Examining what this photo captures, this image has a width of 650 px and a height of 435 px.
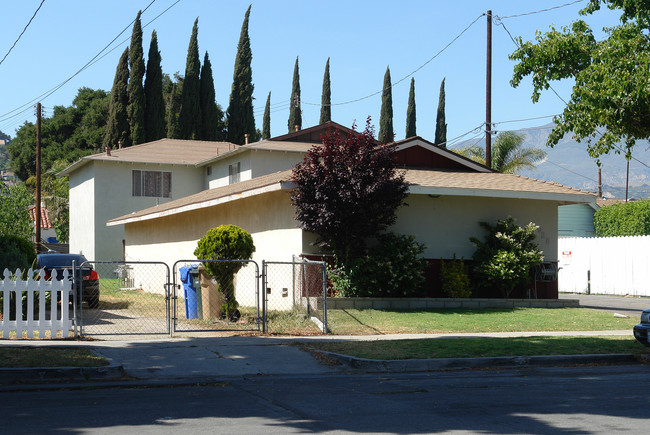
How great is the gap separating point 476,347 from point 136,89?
4665 cm

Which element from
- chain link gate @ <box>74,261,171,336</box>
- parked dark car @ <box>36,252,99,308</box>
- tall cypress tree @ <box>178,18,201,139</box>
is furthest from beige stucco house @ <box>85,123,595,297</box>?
tall cypress tree @ <box>178,18,201,139</box>

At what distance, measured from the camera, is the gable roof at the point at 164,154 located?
3941cm

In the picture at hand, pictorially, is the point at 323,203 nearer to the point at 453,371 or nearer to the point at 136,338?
the point at 136,338

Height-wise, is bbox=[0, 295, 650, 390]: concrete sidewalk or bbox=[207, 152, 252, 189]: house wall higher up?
bbox=[207, 152, 252, 189]: house wall

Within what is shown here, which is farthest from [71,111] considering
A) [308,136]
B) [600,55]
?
[600,55]

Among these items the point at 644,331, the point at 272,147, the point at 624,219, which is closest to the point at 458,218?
the point at 644,331

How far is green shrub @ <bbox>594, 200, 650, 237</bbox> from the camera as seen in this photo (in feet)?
144

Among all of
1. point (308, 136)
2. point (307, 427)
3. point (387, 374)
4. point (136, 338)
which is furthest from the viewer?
point (308, 136)

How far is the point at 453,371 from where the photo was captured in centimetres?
1139

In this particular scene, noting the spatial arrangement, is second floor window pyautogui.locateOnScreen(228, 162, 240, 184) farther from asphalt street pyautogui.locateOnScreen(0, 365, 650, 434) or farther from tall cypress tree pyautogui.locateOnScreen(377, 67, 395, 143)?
tall cypress tree pyautogui.locateOnScreen(377, 67, 395, 143)

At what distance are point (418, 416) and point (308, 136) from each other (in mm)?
32332

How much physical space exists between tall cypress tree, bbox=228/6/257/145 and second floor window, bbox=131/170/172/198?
829 inches

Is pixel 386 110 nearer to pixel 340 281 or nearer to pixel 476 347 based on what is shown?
pixel 340 281

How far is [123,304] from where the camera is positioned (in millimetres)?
21719
